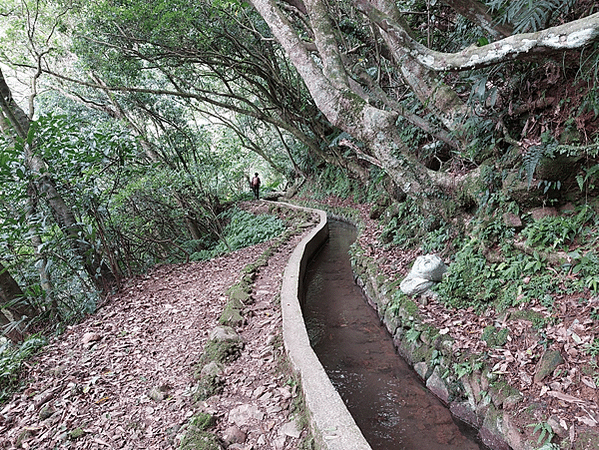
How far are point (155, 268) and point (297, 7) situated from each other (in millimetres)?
6397

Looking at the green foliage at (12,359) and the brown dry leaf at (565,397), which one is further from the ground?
the green foliage at (12,359)

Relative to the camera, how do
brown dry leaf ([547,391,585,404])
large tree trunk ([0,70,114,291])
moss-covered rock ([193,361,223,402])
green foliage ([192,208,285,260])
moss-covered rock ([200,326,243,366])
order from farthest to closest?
green foliage ([192,208,285,260]) → large tree trunk ([0,70,114,291]) → moss-covered rock ([200,326,243,366]) → moss-covered rock ([193,361,223,402]) → brown dry leaf ([547,391,585,404])

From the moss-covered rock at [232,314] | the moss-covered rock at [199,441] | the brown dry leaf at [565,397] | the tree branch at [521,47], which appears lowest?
the brown dry leaf at [565,397]

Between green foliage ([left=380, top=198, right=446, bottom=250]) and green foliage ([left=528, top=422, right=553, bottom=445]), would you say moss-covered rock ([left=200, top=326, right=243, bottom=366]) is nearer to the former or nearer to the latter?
green foliage ([left=528, top=422, right=553, bottom=445])

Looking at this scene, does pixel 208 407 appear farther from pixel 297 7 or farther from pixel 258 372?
pixel 297 7

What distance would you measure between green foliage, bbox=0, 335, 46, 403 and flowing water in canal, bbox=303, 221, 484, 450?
3652mm

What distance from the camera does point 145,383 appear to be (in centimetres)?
374

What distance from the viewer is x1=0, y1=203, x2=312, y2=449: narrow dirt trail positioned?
9.85 ft

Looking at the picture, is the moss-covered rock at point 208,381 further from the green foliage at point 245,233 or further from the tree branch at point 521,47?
the green foliage at point 245,233

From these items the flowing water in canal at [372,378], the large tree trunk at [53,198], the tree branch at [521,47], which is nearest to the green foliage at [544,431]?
the flowing water in canal at [372,378]

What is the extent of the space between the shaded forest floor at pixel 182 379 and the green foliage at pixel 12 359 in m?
0.12

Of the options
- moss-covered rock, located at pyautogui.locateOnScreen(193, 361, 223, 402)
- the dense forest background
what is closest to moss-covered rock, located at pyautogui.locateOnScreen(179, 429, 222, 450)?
moss-covered rock, located at pyautogui.locateOnScreen(193, 361, 223, 402)

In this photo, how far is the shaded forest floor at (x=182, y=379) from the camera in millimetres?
2893

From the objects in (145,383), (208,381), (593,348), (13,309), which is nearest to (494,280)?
(593,348)
